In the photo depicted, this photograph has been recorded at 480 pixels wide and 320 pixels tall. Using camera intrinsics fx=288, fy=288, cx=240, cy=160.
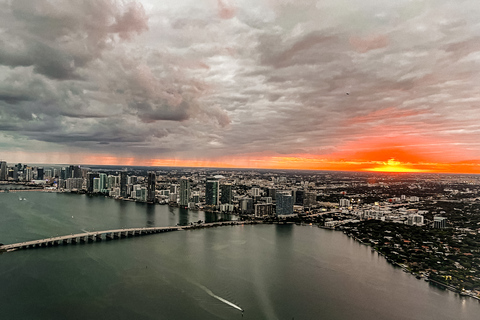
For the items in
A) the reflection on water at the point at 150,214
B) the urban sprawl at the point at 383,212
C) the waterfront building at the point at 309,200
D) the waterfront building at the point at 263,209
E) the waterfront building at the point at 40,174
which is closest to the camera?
the urban sprawl at the point at 383,212

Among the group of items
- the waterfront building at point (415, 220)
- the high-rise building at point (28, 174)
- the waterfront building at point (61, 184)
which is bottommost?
the waterfront building at point (415, 220)

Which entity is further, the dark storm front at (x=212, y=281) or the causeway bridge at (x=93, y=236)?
the causeway bridge at (x=93, y=236)

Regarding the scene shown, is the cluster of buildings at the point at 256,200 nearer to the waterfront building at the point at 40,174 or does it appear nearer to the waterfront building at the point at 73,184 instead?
the waterfront building at the point at 73,184

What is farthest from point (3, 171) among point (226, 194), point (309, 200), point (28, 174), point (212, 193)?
point (309, 200)

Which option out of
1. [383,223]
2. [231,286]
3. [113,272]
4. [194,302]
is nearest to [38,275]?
[113,272]

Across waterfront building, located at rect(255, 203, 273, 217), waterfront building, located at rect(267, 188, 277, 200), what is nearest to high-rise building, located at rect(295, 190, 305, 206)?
waterfront building, located at rect(267, 188, 277, 200)

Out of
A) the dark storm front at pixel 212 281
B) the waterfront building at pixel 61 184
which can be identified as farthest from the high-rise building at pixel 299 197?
the waterfront building at pixel 61 184
